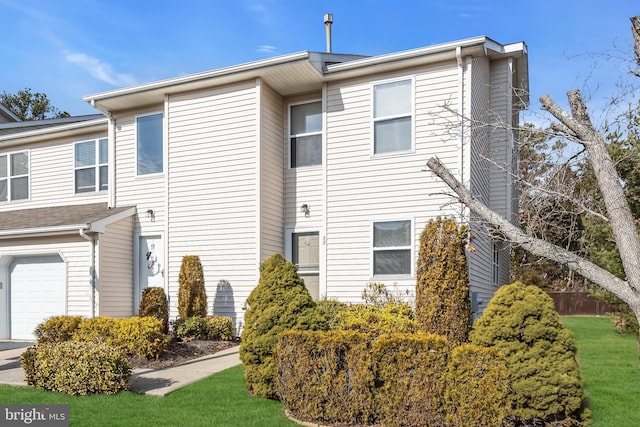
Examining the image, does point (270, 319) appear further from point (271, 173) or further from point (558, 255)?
point (271, 173)

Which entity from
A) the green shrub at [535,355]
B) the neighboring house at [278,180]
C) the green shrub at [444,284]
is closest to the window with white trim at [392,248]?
the neighboring house at [278,180]

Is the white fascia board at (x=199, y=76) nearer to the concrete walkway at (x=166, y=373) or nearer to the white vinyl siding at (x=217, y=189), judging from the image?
the white vinyl siding at (x=217, y=189)

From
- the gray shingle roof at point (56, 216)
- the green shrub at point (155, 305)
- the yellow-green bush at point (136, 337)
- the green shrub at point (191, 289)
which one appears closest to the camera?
the yellow-green bush at point (136, 337)

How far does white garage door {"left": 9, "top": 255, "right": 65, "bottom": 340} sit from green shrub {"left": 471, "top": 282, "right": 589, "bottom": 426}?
10.9 metres

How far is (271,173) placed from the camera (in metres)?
12.4

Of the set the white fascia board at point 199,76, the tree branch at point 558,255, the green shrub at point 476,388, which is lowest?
the green shrub at point 476,388

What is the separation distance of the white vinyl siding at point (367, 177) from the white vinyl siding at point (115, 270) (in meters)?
5.08

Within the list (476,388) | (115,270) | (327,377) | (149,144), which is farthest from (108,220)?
(476,388)

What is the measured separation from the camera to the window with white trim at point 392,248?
440 inches

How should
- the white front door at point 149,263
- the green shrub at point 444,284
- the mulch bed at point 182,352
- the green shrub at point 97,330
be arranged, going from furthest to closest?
1. the white front door at point 149,263
2. the green shrub at point 97,330
3. the mulch bed at point 182,352
4. the green shrub at point 444,284

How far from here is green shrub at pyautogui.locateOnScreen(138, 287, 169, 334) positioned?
11.3 m

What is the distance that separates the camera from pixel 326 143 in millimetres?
12094

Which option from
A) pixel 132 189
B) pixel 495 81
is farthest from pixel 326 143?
pixel 132 189

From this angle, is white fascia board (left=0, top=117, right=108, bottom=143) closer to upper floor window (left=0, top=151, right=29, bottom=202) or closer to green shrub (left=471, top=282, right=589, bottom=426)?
upper floor window (left=0, top=151, right=29, bottom=202)
